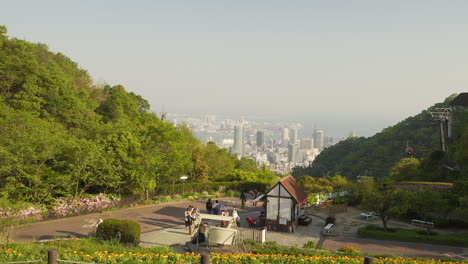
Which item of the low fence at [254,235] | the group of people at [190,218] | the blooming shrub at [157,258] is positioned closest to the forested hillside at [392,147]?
the low fence at [254,235]

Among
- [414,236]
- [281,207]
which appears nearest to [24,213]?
[281,207]

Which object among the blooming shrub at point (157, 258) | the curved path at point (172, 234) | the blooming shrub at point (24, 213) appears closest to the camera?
the blooming shrub at point (157, 258)

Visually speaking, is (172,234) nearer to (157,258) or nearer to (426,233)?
(157,258)

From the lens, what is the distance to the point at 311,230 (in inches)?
867

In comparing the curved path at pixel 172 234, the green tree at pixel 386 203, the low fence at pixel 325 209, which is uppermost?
the green tree at pixel 386 203

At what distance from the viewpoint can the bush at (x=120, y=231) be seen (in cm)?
1620

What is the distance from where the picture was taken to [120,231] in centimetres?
1619

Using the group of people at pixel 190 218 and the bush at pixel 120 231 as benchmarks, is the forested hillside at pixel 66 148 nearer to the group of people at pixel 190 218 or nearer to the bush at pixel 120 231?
the bush at pixel 120 231

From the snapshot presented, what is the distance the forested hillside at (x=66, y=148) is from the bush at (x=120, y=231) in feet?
17.8

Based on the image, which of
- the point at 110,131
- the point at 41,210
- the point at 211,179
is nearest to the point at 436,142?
the point at 211,179

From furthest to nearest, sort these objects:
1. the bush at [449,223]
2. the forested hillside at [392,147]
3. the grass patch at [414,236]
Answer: the forested hillside at [392,147] → the bush at [449,223] → the grass patch at [414,236]

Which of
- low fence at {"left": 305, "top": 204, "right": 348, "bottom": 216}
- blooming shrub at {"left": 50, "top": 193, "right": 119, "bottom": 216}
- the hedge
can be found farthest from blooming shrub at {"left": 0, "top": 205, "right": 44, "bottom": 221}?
low fence at {"left": 305, "top": 204, "right": 348, "bottom": 216}

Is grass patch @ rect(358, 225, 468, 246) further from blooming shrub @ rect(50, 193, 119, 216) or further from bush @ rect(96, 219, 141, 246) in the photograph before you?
blooming shrub @ rect(50, 193, 119, 216)

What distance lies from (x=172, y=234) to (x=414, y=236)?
41.4 feet
